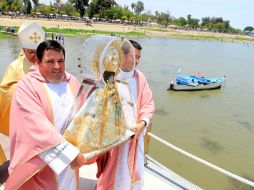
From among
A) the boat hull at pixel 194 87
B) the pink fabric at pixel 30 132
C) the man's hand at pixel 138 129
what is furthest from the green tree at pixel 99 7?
the pink fabric at pixel 30 132

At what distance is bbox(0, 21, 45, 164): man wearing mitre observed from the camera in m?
3.08

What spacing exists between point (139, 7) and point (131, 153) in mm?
119644

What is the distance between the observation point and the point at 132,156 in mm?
2678

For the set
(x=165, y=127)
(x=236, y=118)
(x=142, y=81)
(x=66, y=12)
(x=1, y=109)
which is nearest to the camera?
(x=142, y=81)

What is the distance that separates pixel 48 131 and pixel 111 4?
8802 cm

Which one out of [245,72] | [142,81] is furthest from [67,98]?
[245,72]

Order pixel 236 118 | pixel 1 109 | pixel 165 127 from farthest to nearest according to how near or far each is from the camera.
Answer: pixel 236 118 < pixel 165 127 < pixel 1 109

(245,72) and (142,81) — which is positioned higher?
(142,81)

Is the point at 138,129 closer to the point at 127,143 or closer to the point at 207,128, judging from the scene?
the point at 127,143

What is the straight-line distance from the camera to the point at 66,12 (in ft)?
275

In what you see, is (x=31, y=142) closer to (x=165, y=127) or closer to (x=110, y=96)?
(x=110, y=96)

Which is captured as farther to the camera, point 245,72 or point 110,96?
point 245,72

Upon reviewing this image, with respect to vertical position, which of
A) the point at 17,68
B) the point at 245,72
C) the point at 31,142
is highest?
the point at 17,68

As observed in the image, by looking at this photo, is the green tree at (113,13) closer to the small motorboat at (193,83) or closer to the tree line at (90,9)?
the tree line at (90,9)
